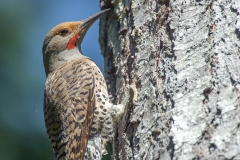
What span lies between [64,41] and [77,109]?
1.27 meters

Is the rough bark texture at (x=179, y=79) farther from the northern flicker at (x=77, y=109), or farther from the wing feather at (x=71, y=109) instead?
the wing feather at (x=71, y=109)

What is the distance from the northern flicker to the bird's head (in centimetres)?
21

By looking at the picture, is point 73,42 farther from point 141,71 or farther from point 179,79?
point 179,79

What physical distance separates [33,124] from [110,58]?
2.28 m

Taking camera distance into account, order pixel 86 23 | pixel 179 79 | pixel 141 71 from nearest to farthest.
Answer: pixel 179 79, pixel 141 71, pixel 86 23

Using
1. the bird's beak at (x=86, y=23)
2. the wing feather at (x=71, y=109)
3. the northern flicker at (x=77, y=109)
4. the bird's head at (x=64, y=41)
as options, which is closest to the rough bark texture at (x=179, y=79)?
the northern flicker at (x=77, y=109)

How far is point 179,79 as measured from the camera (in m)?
3.23

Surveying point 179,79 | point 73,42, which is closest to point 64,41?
point 73,42

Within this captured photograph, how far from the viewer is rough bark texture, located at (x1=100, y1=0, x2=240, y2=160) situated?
9.04ft

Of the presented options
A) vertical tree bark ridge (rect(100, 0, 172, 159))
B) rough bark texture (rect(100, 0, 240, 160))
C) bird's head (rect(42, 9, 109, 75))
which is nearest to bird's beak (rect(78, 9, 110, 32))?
bird's head (rect(42, 9, 109, 75))

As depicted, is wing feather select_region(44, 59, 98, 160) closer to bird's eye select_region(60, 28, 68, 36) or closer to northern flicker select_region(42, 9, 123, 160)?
northern flicker select_region(42, 9, 123, 160)

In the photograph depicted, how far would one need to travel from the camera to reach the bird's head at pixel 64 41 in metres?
5.40

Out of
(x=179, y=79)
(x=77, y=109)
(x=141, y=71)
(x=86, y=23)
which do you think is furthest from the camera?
(x=86, y=23)

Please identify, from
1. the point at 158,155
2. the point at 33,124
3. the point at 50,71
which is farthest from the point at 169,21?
the point at 33,124
